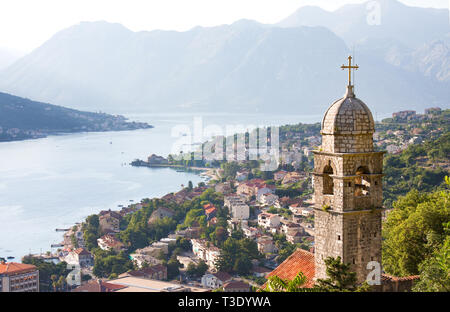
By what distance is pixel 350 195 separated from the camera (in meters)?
4.53

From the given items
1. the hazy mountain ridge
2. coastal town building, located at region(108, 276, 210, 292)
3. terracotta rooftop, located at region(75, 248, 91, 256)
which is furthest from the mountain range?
coastal town building, located at region(108, 276, 210, 292)

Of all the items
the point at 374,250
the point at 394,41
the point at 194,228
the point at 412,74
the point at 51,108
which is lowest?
the point at 194,228

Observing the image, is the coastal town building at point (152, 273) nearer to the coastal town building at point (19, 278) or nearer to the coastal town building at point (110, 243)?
the coastal town building at point (19, 278)

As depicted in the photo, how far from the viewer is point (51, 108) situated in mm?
86625

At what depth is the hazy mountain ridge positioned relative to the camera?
71.9 metres

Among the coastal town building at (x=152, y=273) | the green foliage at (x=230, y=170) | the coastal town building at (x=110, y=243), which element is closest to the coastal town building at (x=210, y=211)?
the coastal town building at (x=110, y=243)

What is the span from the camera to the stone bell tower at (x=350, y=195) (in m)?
4.52

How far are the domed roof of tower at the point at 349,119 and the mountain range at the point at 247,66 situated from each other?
113m

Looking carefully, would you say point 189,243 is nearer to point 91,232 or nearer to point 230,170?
point 91,232

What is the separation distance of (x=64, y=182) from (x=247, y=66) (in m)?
129

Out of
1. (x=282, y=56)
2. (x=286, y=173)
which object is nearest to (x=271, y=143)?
(x=286, y=173)

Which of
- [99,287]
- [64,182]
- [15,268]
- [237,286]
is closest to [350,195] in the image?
[237,286]
